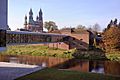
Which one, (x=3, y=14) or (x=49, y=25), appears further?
(x=49, y=25)

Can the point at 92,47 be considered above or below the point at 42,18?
below

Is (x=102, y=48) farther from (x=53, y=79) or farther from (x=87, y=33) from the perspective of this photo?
(x=53, y=79)

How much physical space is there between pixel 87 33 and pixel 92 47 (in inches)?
143

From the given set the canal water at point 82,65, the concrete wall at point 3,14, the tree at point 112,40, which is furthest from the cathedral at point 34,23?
the concrete wall at point 3,14

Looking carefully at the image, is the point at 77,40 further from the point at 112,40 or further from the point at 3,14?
the point at 3,14

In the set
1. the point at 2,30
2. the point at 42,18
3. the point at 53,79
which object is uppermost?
the point at 42,18

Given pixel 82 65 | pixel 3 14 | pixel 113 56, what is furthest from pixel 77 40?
pixel 3 14

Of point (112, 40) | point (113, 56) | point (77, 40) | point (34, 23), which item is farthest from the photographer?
point (34, 23)

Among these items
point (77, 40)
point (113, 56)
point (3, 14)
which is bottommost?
point (113, 56)

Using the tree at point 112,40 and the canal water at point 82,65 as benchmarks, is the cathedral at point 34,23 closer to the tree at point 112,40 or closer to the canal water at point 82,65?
A: the tree at point 112,40

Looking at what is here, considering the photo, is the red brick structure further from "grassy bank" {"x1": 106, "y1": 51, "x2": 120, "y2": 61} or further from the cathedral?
the cathedral

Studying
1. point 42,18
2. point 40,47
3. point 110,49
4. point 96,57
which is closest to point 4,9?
point 96,57

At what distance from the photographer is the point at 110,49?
159ft

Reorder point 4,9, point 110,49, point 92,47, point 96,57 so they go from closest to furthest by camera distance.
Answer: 1. point 4,9
2. point 96,57
3. point 110,49
4. point 92,47
